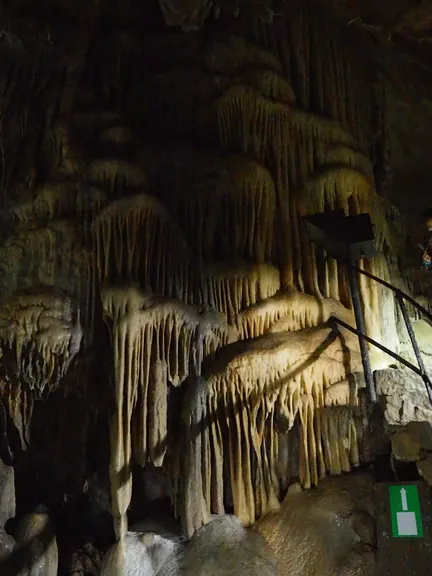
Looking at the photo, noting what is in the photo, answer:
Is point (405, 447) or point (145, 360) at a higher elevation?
point (145, 360)

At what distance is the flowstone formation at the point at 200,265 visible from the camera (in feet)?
21.5

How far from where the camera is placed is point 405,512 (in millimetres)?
5297

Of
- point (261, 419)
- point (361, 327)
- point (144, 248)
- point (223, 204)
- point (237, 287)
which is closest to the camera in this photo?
point (261, 419)

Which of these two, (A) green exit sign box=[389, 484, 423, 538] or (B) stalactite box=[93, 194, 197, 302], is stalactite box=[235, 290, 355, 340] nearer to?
(B) stalactite box=[93, 194, 197, 302]

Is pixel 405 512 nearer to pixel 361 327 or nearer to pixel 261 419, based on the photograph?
pixel 261 419

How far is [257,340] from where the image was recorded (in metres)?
6.68

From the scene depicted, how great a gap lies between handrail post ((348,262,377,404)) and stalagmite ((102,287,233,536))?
1442mm

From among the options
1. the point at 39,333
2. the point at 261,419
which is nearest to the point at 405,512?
the point at 261,419

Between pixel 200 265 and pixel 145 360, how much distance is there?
135 centimetres

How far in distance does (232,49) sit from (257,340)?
4246mm

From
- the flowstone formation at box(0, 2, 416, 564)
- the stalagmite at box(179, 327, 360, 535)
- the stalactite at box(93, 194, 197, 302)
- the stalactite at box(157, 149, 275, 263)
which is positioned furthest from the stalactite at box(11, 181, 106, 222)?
the stalagmite at box(179, 327, 360, 535)

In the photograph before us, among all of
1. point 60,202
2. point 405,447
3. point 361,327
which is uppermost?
point 60,202

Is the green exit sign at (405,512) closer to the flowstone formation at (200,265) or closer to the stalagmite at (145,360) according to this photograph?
the flowstone formation at (200,265)

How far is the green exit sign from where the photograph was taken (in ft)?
17.2
